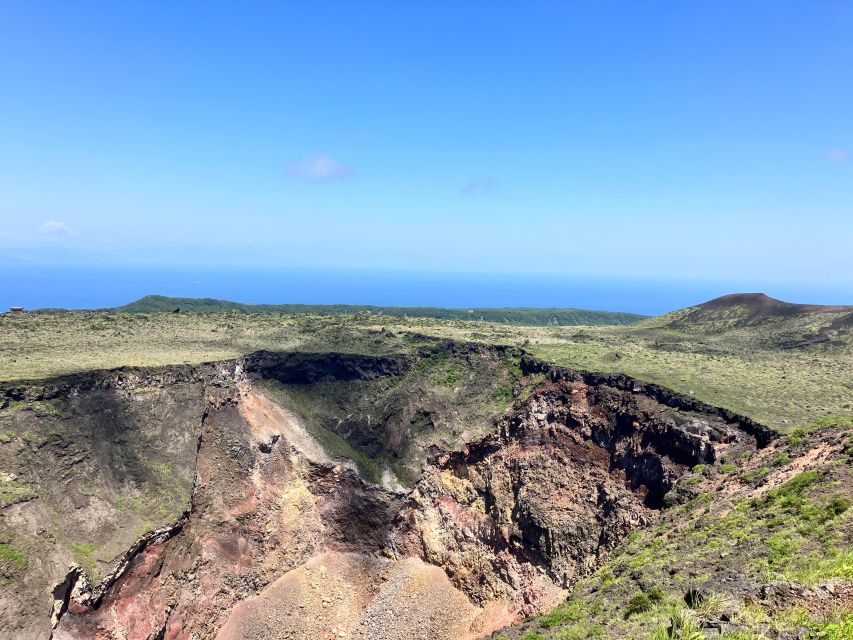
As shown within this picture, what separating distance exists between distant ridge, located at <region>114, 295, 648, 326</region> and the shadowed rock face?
8719 centimetres

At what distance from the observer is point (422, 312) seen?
6526 inches

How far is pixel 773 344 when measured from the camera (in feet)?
206

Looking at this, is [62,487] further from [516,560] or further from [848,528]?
[848,528]

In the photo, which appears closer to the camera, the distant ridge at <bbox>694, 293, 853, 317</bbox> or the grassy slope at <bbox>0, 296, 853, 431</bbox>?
the grassy slope at <bbox>0, 296, 853, 431</bbox>

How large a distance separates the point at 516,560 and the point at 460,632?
702 cm

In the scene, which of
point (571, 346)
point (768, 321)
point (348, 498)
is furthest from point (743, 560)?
point (768, 321)

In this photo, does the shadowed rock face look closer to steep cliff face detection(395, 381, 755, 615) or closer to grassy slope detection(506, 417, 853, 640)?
steep cliff face detection(395, 381, 755, 615)

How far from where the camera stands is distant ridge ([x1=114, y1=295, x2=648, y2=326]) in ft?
439

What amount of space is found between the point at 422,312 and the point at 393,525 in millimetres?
120339

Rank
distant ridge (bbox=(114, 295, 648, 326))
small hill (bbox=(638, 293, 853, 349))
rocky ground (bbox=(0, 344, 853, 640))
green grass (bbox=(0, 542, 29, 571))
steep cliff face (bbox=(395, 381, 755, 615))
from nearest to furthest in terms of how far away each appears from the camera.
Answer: green grass (bbox=(0, 542, 29, 571)) → rocky ground (bbox=(0, 344, 853, 640)) → steep cliff face (bbox=(395, 381, 755, 615)) → small hill (bbox=(638, 293, 853, 349)) → distant ridge (bbox=(114, 295, 648, 326))

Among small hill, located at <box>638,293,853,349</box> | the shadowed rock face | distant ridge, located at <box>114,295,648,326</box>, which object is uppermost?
small hill, located at <box>638,293,853,349</box>

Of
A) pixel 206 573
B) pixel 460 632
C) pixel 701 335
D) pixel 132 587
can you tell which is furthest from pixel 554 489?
pixel 701 335

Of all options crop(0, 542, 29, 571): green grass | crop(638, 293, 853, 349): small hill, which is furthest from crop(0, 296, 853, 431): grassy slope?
crop(0, 542, 29, 571): green grass

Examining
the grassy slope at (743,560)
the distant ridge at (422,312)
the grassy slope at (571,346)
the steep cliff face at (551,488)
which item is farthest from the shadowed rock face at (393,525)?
the distant ridge at (422,312)
